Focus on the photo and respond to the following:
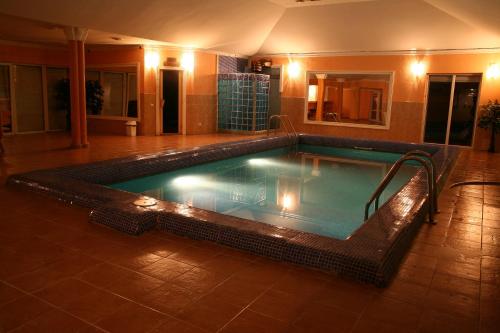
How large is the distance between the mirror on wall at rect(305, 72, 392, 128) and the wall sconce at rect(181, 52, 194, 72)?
144 inches

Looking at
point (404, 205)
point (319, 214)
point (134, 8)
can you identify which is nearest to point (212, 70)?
point (134, 8)

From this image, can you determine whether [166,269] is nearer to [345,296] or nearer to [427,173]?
[345,296]

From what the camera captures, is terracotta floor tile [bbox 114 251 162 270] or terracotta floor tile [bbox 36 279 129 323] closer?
terracotta floor tile [bbox 36 279 129 323]

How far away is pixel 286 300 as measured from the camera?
8.69ft

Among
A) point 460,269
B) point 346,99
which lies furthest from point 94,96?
point 460,269

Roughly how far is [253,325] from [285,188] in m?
4.85

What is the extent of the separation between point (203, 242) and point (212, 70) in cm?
908

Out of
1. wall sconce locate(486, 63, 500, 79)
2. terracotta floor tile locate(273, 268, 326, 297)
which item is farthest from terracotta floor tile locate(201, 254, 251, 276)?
wall sconce locate(486, 63, 500, 79)

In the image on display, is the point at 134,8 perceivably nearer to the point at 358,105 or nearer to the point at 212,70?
the point at 212,70

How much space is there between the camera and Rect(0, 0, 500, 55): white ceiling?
291 inches

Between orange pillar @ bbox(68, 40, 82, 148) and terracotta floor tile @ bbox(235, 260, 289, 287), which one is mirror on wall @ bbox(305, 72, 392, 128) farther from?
terracotta floor tile @ bbox(235, 260, 289, 287)

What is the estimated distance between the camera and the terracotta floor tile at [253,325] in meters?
2.30

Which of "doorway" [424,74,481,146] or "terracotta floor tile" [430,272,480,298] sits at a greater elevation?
"doorway" [424,74,481,146]

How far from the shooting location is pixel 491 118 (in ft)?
31.8
